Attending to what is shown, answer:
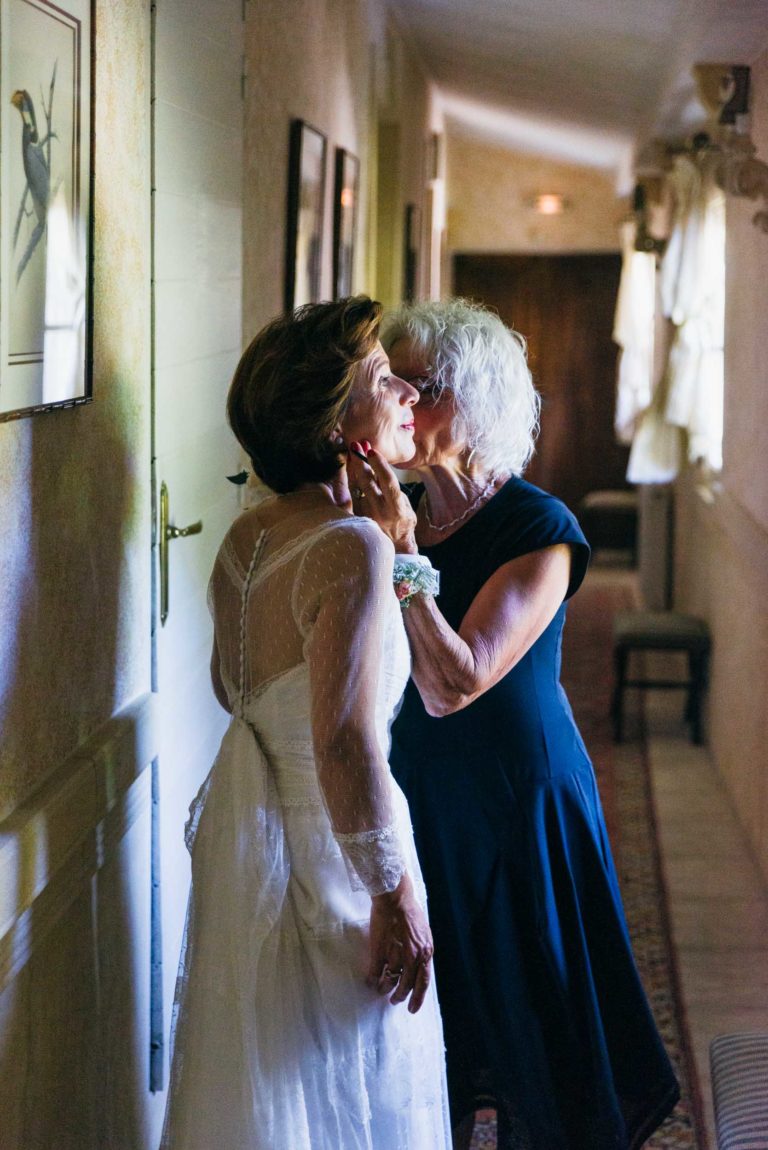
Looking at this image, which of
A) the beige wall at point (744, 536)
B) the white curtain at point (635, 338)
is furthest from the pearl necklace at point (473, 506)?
the white curtain at point (635, 338)

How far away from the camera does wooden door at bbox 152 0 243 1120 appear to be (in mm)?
2219

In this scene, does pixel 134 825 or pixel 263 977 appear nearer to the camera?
pixel 263 977

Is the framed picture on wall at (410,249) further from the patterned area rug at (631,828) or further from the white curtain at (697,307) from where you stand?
the patterned area rug at (631,828)

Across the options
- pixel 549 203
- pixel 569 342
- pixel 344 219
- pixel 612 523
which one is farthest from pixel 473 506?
pixel 569 342

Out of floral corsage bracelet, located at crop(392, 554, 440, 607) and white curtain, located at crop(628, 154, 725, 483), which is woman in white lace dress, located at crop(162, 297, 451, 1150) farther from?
white curtain, located at crop(628, 154, 725, 483)

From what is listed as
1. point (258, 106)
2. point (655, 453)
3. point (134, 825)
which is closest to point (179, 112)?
point (258, 106)

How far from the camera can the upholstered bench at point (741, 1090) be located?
6.45 ft

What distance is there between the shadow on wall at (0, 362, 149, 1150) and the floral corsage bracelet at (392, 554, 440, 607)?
16.7 inches

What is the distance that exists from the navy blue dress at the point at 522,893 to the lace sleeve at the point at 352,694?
53cm

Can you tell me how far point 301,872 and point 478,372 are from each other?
34.8 inches

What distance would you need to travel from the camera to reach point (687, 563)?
286 inches

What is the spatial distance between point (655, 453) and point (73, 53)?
5.64 m

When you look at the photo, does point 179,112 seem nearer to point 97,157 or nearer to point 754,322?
point 97,157

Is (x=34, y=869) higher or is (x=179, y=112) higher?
(x=179, y=112)
